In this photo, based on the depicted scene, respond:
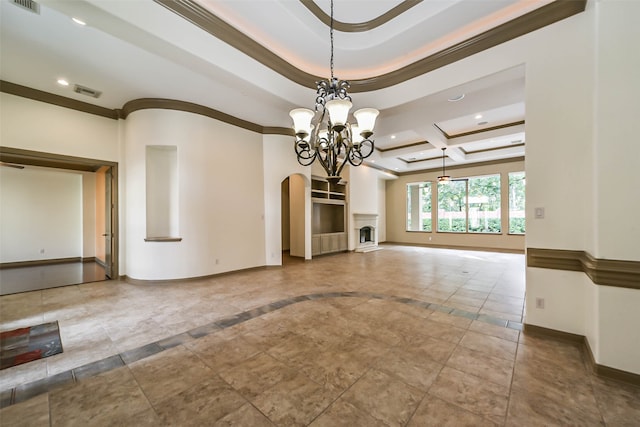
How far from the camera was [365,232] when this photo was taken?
33.3 ft

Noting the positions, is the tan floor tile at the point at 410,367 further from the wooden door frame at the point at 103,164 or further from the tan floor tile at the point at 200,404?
the wooden door frame at the point at 103,164

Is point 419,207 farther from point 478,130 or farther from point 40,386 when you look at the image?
point 40,386

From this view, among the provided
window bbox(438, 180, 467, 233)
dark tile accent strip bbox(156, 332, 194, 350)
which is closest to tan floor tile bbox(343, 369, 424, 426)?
dark tile accent strip bbox(156, 332, 194, 350)

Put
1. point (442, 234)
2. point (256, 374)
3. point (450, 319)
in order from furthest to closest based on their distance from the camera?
point (442, 234), point (450, 319), point (256, 374)

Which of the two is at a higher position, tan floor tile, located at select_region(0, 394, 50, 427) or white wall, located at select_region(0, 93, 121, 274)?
white wall, located at select_region(0, 93, 121, 274)

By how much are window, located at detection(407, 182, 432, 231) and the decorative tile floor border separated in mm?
8342

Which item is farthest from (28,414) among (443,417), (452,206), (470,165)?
(470,165)

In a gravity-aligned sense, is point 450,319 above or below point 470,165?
below

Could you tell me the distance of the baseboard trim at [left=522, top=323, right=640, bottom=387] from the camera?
188 cm

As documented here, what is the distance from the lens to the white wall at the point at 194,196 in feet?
15.2

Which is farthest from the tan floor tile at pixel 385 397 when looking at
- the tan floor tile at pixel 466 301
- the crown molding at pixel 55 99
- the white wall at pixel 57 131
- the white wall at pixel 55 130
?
the crown molding at pixel 55 99

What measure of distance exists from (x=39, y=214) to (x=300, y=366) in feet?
29.6

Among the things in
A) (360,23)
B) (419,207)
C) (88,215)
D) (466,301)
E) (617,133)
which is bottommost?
(466,301)

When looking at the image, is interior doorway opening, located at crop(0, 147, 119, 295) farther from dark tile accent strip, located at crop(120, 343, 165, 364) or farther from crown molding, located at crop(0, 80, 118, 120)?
dark tile accent strip, located at crop(120, 343, 165, 364)
